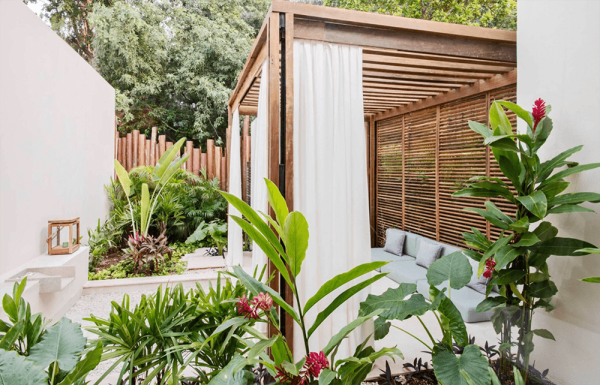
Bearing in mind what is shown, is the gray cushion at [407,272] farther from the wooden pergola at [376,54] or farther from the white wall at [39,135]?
the white wall at [39,135]

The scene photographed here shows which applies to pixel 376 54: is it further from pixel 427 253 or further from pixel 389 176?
pixel 389 176

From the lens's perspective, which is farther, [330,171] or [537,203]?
[330,171]

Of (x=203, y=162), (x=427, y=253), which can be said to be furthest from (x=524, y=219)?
(x=203, y=162)

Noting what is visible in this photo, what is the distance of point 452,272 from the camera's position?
1.84 meters

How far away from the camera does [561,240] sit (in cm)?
180

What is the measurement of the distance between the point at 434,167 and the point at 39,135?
509 centimetres

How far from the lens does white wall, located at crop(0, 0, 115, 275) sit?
3.43 m

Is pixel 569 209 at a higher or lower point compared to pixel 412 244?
higher

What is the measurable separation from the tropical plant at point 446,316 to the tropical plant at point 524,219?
17cm

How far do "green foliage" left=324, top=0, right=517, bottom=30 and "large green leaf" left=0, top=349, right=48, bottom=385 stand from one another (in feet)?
30.4

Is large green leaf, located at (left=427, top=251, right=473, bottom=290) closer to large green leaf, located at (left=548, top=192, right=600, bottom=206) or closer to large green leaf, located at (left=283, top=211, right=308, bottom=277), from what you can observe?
large green leaf, located at (left=548, top=192, right=600, bottom=206)

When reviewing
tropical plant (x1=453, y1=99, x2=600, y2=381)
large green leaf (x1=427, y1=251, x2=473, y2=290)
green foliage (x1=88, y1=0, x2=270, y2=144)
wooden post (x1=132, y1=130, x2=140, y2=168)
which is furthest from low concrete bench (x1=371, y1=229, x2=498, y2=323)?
green foliage (x1=88, y1=0, x2=270, y2=144)

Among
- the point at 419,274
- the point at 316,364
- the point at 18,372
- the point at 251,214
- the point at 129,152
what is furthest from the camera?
the point at 129,152

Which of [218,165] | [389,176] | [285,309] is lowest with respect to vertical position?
[285,309]
